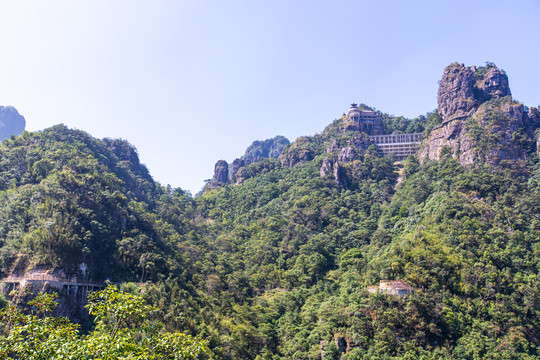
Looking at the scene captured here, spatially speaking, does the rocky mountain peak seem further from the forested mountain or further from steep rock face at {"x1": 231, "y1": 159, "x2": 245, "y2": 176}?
steep rock face at {"x1": 231, "y1": 159, "x2": 245, "y2": 176}

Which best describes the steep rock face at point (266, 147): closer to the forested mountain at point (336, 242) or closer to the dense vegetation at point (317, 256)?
the forested mountain at point (336, 242)

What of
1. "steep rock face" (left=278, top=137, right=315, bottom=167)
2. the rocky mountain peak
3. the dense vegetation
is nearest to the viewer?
the dense vegetation

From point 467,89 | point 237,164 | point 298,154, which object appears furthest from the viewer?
point 237,164

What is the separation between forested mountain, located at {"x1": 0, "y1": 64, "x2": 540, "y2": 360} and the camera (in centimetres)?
3158

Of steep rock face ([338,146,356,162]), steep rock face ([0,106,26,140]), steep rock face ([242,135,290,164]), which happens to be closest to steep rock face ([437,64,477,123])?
steep rock face ([338,146,356,162])

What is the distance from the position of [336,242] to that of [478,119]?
2964cm

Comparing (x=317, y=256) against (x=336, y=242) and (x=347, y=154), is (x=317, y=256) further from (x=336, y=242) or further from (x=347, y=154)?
(x=347, y=154)

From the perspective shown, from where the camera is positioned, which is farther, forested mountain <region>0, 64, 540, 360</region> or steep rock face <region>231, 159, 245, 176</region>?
steep rock face <region>231, 159, 245, 176</region>

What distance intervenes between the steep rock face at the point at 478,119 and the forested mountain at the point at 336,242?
0.84 feet

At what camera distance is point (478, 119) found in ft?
195

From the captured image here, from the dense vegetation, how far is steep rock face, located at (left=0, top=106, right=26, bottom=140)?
324 ft

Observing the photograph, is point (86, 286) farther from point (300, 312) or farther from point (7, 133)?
point (7, 133)

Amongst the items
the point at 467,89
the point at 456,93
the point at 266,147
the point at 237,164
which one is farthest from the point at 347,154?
the point at 266,147

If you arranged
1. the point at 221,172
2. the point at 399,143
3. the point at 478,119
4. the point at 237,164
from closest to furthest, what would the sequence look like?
the point at 478,119, the point at 399,143, the point at 221,172, the point at 237,164
